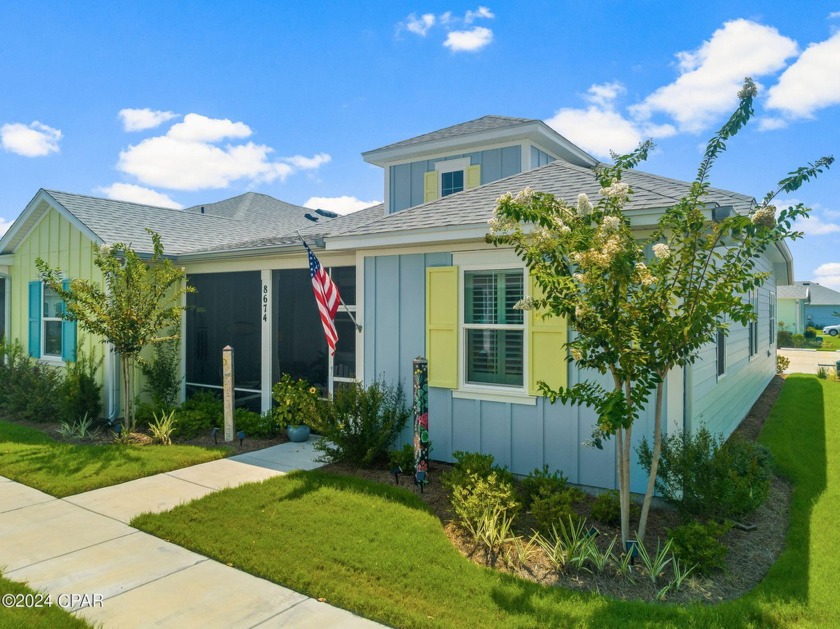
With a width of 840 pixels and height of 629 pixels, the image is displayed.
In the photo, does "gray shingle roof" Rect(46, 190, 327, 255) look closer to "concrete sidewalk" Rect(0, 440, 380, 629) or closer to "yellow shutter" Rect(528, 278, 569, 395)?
"concrete sidewalk" Rect(0, 440, 380, 629)

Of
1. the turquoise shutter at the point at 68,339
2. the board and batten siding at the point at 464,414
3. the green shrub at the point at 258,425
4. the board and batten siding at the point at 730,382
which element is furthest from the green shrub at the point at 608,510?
the turquoise shutter at the point at 68,339

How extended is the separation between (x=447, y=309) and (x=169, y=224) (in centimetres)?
889

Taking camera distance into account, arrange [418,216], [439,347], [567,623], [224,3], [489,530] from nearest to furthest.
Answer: [567,623] < [489,530] < [439,347] < [418,216] < [224,3]

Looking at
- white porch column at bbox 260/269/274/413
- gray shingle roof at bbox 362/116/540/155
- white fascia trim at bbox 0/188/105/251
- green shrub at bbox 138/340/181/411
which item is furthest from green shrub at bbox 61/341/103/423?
gray shingle roof at bbox 362/116/540/155

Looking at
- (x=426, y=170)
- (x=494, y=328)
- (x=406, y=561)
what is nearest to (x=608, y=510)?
(x=406, y=561)

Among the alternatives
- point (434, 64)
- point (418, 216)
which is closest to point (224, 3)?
point (434, 64)

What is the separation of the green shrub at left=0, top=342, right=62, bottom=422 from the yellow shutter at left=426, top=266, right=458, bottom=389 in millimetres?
6888

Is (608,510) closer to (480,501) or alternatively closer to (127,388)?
(480,501)

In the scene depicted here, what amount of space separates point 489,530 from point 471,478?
2.44 feet

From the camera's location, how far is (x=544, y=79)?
7488mm

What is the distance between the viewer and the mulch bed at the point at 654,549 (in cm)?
392

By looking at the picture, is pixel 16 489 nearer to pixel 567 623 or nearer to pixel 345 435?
pixel 345 435

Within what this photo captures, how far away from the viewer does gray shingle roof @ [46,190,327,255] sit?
34.4 ft

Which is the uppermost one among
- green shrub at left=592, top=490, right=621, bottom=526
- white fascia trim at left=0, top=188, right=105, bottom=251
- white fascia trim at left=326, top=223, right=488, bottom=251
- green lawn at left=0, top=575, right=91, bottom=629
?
white fascia trim at left=0, top=188, right=105, bottom=251
